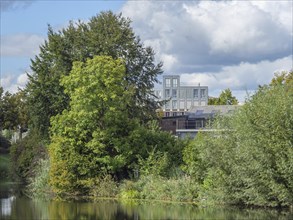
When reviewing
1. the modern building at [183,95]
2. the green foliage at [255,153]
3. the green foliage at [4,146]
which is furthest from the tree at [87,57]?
the modern building at [183,95]

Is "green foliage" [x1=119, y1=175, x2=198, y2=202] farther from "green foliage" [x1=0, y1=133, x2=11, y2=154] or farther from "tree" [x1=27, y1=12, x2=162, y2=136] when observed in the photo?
"green foliage" [x1=0, y1=133, x2=11, y2=154]

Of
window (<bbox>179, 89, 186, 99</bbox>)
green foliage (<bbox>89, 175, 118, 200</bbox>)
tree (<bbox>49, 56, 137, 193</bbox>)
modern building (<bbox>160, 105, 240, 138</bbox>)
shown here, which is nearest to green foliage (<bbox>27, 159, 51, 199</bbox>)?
tree (<bbox>49, 56, 137, 193</bbox>)

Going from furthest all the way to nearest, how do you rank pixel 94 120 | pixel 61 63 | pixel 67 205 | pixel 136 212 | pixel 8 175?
pixel 8 175 < pixel 61 63 < pixel 94 120 < pixel 67 205 < pixel 136 212

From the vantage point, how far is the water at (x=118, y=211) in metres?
32.6

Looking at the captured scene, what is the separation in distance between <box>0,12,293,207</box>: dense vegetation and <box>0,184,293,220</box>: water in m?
2.09

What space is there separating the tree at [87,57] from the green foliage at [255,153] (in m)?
18.2

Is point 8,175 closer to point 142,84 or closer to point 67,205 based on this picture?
point 142,84

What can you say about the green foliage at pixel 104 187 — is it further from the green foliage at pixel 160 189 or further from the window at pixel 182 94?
the window at pixel 182 94

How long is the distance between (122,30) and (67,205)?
2268 cm

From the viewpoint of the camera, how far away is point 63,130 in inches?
1906

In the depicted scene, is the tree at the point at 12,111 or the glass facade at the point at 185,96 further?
the glass facade at the point at 185,96

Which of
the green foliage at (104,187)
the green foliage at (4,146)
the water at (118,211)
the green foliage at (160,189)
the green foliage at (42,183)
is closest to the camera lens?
the water at (118,211)

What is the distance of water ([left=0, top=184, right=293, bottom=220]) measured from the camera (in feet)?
107

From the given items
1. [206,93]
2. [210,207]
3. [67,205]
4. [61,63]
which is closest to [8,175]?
[61,63]
